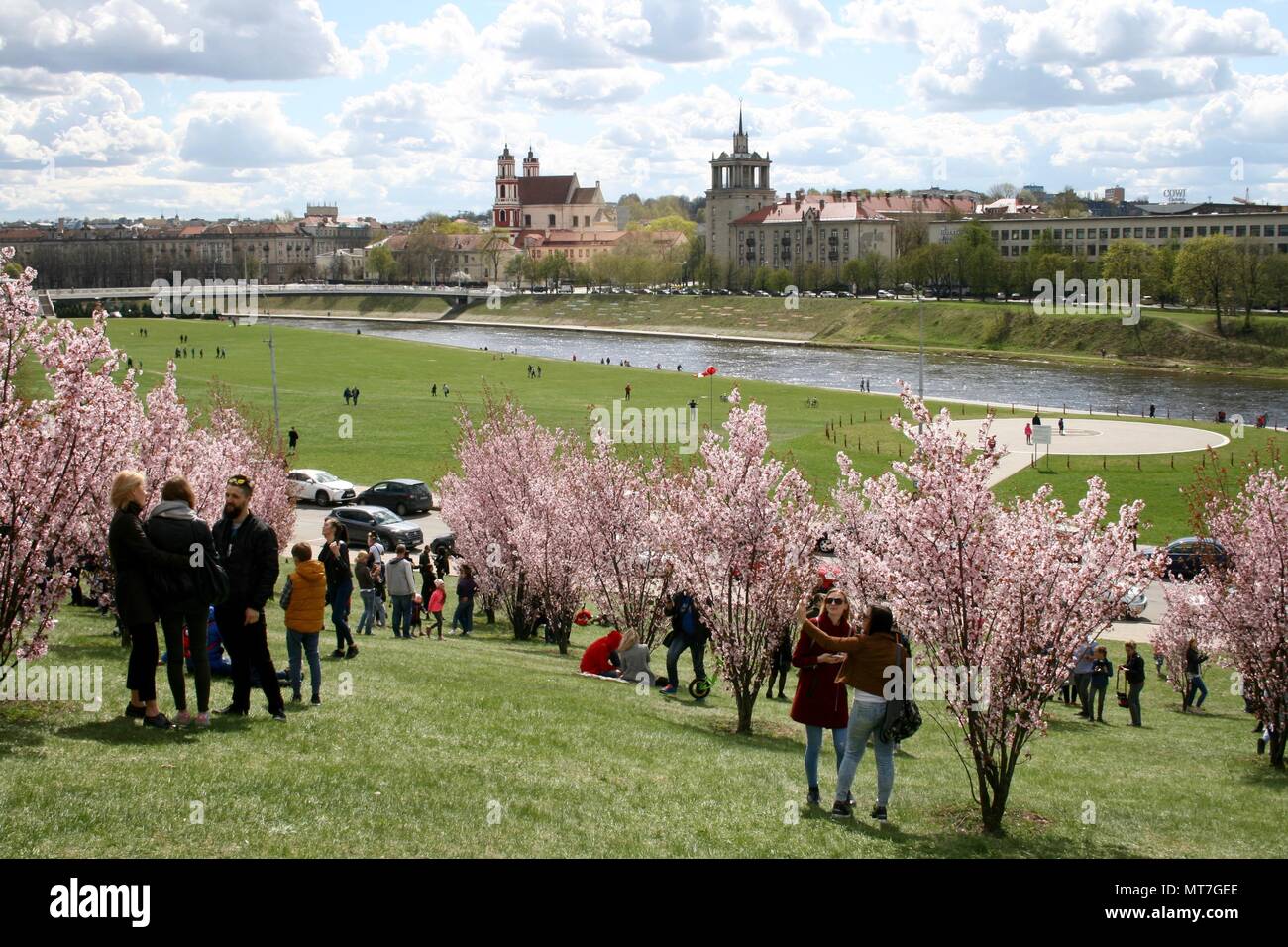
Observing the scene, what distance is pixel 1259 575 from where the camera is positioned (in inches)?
731

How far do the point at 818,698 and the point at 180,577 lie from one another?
5.93 meters

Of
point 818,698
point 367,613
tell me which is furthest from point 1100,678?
point 367,613

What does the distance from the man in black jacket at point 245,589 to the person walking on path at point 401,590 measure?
1033 cm

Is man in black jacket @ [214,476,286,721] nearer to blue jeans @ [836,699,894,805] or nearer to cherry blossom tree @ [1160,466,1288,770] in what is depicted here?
blue jeans @ [836,699,894,805]

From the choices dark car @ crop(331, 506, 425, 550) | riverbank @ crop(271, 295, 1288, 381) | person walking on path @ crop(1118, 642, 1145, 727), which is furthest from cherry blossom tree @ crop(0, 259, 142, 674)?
riverbank @ crop(271, 295, 1288, 381)

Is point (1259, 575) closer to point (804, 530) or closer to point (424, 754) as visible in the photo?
point (804, 530)

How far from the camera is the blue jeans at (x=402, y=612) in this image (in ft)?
78.5

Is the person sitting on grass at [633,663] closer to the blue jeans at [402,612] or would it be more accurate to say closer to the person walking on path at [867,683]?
the blue jeans at [402,612]

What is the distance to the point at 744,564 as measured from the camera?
16.7 meters

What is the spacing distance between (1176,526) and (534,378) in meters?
58.5

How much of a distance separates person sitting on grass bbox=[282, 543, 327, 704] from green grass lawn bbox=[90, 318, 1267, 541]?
20254 millimetres

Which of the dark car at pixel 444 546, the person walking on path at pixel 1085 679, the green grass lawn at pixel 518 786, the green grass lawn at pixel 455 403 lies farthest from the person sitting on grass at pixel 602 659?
the green grass lawn at pixel 455 403
